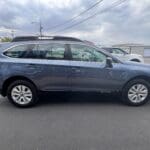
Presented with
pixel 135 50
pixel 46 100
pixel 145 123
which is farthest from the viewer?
pixel 135 50

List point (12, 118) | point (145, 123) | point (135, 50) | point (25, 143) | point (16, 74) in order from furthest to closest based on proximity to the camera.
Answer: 1. point (135, 50)
2. point (16, 74)
3. point (12, 118)
4. point (145, 123)
5. point (25, 143)

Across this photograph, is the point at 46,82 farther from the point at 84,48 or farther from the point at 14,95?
the point at 84,48

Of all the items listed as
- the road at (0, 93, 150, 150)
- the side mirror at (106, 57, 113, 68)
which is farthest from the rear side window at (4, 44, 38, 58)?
the side mirror at (106, 57, 113, 68)

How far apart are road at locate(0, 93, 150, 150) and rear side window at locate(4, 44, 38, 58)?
135 cm

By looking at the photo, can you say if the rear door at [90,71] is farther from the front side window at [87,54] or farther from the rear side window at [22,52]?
the rear side window at [22,52]

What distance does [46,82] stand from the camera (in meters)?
4.85

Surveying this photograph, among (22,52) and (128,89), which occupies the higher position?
(22,52)

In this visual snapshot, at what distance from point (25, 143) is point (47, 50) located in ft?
Result: 8.07

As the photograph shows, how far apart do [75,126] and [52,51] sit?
203 cm

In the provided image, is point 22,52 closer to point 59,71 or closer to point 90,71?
point 59,71

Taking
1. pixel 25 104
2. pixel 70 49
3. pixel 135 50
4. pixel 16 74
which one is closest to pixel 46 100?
pixel 25 104

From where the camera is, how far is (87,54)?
193 inches

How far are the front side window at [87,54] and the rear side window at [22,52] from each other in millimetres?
1025

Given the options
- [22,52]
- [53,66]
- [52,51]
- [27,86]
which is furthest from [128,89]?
Answer: [22,52]
